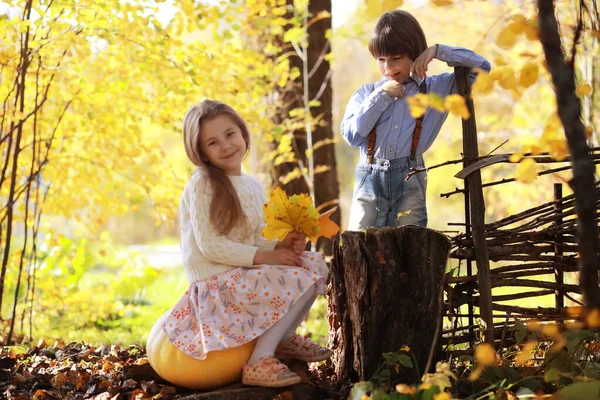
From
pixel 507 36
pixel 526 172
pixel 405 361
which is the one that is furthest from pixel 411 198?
pixel 507 36

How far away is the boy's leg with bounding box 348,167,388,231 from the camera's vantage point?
303cm

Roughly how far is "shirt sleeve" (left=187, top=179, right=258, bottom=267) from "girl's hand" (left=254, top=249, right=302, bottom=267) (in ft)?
0.10

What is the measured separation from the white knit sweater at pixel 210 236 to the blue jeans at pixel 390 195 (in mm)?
463

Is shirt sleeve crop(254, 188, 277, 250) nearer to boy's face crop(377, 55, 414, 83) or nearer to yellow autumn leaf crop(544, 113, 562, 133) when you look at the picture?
boy's face crop(377, 55, 414, 83)

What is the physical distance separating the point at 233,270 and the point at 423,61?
1.16 m

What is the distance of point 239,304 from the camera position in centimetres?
266

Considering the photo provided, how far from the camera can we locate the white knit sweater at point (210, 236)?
8.84 feet

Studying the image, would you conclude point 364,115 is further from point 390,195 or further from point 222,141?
point 222,141

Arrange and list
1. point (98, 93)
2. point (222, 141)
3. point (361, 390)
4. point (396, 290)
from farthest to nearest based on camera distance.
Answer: point (98, 93), point (222, 141), point (396, 290), point (361, 390)

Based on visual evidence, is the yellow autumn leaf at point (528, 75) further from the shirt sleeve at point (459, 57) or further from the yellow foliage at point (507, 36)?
the shirt sleeve at point (459, 57)

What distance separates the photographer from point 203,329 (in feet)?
8.63

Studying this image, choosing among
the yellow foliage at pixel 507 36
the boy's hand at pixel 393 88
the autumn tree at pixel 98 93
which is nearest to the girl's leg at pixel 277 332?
the boy's hand at pixel 393 88

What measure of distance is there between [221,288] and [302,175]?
3.27 m

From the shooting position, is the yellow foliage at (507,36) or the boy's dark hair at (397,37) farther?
the boy's dark hair at (397,37)
